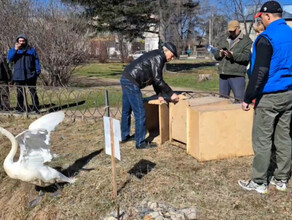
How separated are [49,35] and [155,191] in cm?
860

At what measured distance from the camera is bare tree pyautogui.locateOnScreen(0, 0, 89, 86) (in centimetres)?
1069

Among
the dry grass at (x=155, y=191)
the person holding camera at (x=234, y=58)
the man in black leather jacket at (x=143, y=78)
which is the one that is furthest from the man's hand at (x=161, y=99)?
the person holding camera at (x=234, y=58)

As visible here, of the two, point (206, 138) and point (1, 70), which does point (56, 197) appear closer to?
point (206, 138)

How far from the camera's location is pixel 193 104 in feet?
13.6

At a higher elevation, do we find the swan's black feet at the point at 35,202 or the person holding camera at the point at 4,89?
the person holding camera at the point at 4,89

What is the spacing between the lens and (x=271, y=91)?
2.88 metres

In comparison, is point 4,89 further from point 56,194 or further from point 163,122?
point 56,194

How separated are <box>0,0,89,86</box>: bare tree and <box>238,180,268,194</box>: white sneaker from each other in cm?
867

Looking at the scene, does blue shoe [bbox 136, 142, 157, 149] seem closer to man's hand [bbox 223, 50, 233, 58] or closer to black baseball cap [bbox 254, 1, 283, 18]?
man's hand [bbox 223, 50, 233, 58]

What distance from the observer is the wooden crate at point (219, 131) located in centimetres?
374

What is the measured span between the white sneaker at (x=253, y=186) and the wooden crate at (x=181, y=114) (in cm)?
110

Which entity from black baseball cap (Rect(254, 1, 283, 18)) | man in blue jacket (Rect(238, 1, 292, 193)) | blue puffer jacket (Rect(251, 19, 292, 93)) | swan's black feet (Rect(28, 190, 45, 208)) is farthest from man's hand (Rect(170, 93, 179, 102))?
swan's black feet (Rect(28, 190, 45, 208))

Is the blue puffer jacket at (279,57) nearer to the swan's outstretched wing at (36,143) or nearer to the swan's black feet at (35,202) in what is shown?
the swan's outstretched wing at (36,143)

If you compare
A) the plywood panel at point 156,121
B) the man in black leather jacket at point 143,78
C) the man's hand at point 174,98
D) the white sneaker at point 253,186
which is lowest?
the white sneaker at point 253,186
